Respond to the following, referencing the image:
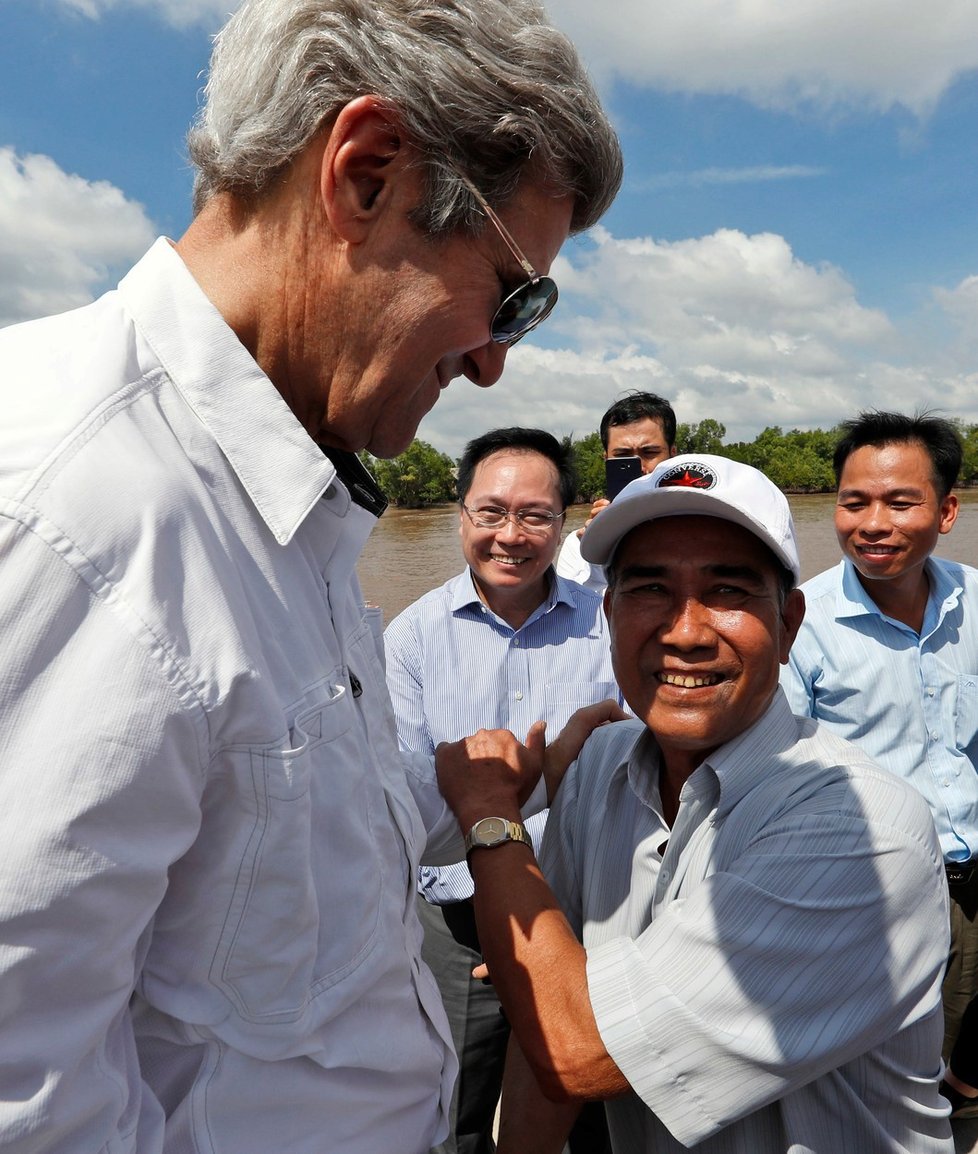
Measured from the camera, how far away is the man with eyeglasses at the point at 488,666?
2.93 meters

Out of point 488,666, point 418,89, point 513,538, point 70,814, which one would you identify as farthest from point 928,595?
point 70,814

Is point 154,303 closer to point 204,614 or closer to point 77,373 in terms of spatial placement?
point 77,373

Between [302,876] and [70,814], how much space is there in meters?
0.33

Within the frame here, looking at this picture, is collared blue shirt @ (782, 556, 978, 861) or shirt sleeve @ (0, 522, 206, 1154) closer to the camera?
shirt sleeve @ (0, 522, 206, 1154)

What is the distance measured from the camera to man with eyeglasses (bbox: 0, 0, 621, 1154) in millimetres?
834

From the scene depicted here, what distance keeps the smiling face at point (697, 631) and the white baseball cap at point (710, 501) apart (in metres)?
0.05

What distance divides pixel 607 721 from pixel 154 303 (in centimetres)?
167

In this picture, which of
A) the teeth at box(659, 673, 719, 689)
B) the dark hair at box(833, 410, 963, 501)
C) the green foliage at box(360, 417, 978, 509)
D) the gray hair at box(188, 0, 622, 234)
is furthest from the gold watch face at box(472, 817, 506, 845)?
the green foliage at box(360, 417, 978, 509)

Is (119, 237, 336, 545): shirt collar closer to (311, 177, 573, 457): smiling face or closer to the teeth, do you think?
(311, 177, 573, 457): smiling face

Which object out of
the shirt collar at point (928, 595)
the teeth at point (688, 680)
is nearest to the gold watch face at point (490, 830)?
the teeth at point (688, 680)

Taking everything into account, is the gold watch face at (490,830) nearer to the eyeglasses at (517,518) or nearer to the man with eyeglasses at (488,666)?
the man with eyeglasses at (488,666)

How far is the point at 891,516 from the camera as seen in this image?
12.4ft

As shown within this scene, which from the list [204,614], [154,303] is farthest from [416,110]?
[204,614]

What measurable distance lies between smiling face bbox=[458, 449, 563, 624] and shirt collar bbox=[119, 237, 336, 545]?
2.37 m
